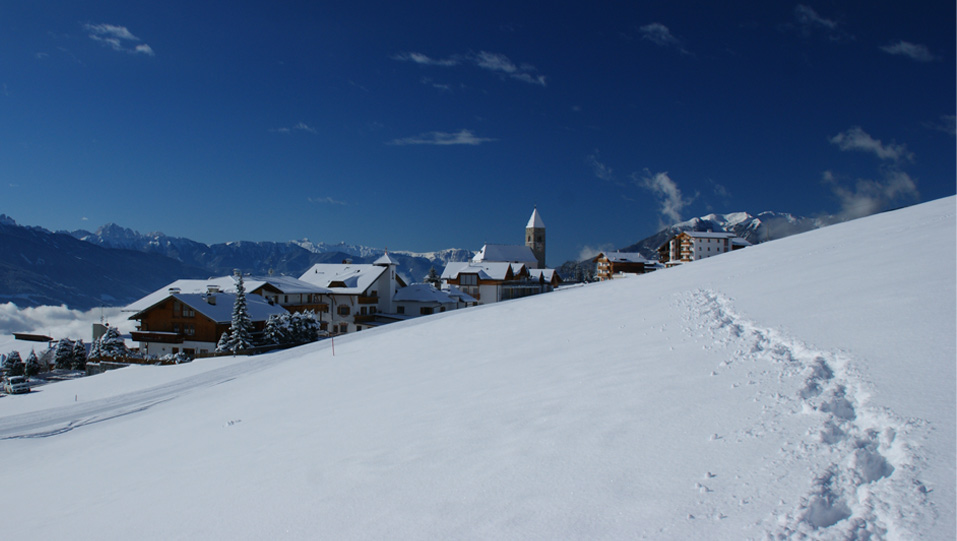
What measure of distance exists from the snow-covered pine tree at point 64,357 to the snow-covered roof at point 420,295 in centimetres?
3259

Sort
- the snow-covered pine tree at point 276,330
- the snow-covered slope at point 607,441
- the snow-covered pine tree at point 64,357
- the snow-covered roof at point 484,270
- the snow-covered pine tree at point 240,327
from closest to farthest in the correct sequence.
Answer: the snow-covered slope at point 607,441 < the snow-covered pine tree at point 240,327 < the snow-covered pine tree at point 276,330 < the snow-covered pine tree at point 64,357 < the snow-covered roof at point 484,270

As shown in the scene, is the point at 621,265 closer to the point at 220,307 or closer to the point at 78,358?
the point at 220,307

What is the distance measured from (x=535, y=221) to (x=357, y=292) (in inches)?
3299

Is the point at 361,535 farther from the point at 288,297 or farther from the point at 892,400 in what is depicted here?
the point at 288,297

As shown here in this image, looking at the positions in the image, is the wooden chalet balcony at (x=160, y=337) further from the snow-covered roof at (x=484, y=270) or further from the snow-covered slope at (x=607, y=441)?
the snow-covered roof at (x=484, y=270)

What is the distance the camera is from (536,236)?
434ft

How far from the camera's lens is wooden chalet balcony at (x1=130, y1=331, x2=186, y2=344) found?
140ft

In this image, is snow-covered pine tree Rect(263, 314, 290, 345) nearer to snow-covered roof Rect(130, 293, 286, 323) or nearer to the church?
snow-covered roof Rect(130, 293, 286, 323)

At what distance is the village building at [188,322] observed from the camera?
137 feet

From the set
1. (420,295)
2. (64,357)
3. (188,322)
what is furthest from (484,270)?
(64,357)

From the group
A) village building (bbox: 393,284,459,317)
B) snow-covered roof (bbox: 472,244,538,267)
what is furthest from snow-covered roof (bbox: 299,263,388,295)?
snow-covered roof (bbox: 472,244,538,267)

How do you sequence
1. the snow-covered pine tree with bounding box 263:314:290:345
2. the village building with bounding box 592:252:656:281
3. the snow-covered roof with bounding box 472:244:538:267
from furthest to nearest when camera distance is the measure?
the snow-covered roof with bounding box 472:244:538:267, the village building with bounding box 592:252:656:281, the snow-covered pine tree with bounding box 263:314:290:345

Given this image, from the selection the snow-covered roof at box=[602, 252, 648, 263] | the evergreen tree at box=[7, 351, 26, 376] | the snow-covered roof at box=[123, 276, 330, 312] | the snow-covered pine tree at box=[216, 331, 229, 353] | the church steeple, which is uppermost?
the church steeple

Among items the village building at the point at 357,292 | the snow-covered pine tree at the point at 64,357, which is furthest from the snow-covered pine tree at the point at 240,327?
the snow-covered pine tree at the point at 64,357
